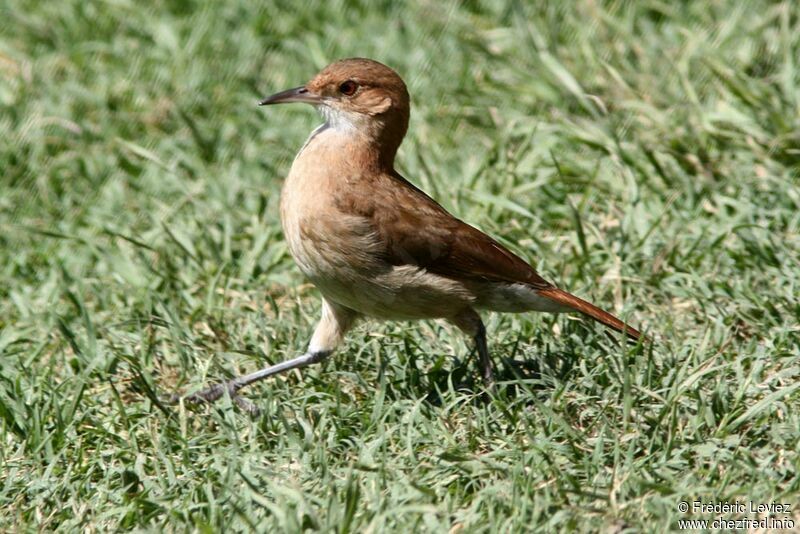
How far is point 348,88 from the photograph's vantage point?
18.1 feet

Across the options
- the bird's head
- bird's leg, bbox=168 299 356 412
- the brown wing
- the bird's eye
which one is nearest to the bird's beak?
the bird's head

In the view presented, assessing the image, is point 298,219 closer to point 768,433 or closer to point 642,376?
point 642,376

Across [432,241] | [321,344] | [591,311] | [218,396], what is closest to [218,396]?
[218,396]

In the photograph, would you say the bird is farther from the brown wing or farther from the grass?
the grass

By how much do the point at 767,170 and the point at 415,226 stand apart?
2346 mm

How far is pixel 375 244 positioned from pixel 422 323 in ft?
2.95

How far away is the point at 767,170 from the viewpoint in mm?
6566

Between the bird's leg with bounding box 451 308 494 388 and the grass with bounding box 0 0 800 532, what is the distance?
0.43 feet

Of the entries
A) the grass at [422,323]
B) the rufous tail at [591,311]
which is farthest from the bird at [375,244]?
the grass at [422,323]

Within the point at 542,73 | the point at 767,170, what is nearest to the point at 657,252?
the point at 767,170

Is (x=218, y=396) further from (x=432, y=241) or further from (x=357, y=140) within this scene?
(x=357, y=140)

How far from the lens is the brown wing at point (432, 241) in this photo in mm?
5188

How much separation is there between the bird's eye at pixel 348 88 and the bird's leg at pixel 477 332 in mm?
1126

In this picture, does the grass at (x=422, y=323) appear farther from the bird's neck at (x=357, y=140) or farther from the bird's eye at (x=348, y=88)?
the bird's eye at (x=348, y=88)
